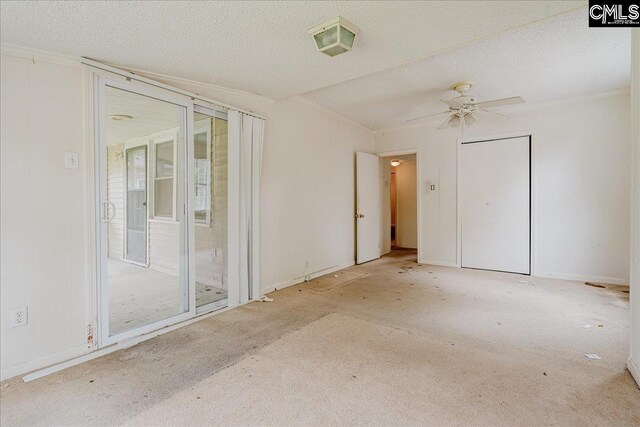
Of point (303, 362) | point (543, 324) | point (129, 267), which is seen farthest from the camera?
point (129, 267)

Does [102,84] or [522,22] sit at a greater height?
[522,22]

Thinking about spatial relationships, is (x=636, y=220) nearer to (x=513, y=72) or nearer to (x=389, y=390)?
(x=389, y=390)

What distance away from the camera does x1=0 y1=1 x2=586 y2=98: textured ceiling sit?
6.23ft

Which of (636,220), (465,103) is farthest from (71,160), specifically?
(465,103)

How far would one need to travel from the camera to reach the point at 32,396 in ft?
6.22

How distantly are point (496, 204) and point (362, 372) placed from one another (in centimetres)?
411

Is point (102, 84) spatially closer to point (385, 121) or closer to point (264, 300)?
point (264, 300)

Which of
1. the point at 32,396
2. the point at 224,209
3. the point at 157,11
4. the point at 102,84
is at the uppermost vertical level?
the point at 157,11

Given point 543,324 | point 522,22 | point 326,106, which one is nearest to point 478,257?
point 543,324

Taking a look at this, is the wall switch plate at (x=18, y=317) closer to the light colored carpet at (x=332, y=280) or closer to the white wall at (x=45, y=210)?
the white wall at (x=45, y=210)

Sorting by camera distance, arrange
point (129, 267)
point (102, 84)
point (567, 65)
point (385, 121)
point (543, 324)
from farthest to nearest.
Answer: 1. point (385, 121)
2. point (129, 267)
3. point (567, 65)
4. point (543, 324)
5. point (102, 84)

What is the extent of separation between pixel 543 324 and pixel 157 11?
13.3ft

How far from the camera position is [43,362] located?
7.34 feet

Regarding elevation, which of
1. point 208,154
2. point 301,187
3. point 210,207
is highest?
point 208,154
